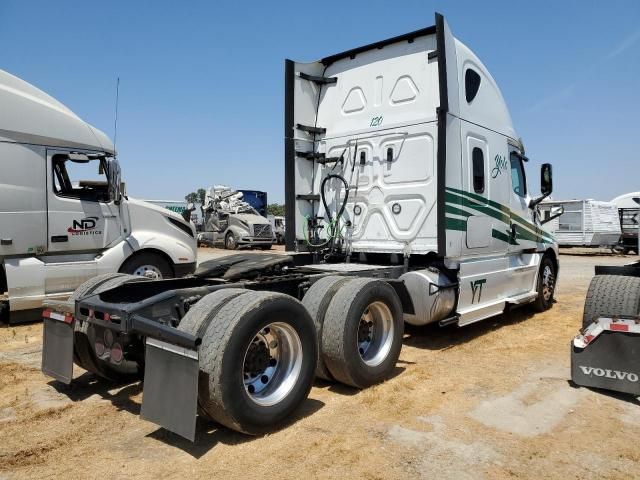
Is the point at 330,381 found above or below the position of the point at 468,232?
below

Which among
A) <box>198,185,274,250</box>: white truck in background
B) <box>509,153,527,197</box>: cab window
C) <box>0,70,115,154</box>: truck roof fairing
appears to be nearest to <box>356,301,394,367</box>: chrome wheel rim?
<box>509,153,527,197</box>: cab window

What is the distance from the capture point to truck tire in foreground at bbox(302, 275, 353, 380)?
14.4 ft

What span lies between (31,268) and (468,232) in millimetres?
6179

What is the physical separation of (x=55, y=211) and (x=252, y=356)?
5.40 m

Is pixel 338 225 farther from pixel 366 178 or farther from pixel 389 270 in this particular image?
pixel 389 270

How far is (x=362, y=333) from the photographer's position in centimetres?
478

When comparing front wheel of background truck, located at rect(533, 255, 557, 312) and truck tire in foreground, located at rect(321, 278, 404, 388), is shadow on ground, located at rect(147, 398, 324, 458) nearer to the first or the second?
truck tire in foreground, located at rect(321, 278, 404, 388)

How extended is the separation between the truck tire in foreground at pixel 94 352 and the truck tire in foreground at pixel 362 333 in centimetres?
175

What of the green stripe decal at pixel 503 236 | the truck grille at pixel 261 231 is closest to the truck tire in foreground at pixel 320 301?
the green stripe decal at pixel 503 236

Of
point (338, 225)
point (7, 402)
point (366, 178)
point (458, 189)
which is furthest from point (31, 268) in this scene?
point (458, 189)

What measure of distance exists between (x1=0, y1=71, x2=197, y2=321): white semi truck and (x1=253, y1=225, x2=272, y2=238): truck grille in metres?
16.0

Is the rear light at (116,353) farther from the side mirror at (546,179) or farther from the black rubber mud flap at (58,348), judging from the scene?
the side mirror at (546,179)

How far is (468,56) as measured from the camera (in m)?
6.37

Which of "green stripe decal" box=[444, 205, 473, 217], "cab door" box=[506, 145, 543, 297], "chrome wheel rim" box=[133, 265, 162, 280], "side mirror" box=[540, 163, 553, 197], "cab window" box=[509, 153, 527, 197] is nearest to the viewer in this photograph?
"green stripe decal" box=[444, 205, 473, 217]
